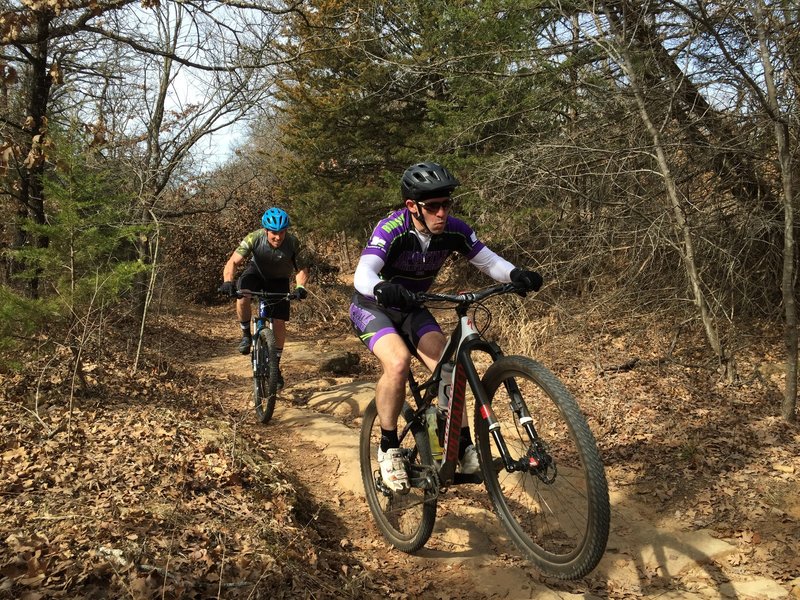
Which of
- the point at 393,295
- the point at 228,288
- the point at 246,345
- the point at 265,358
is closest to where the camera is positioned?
the point at 393,295

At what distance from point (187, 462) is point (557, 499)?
2903 millimetres

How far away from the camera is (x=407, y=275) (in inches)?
152

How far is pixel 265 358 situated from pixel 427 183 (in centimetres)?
404

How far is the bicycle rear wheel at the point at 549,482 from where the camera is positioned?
254cm

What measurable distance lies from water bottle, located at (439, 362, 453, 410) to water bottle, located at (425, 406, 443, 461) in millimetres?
159

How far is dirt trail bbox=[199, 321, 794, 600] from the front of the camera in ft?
11.6

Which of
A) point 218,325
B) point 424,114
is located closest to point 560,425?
point 424,114

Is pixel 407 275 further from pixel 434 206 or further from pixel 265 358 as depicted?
pixel 265 358

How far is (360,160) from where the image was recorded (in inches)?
543

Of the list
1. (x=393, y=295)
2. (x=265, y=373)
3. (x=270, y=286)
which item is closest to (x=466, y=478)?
(x=393, y=295)

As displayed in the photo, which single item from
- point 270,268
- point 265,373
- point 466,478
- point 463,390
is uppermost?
point 270,268

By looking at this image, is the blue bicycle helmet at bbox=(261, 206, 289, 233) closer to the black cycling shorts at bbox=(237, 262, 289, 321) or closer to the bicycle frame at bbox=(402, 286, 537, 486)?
the black cycling shorts at bbox=(237, 262, 289, 321)

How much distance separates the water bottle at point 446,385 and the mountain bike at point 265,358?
3397mm

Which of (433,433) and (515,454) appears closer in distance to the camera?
(515,454)
